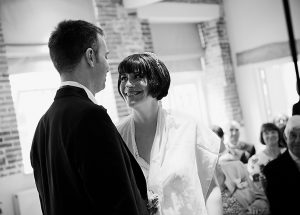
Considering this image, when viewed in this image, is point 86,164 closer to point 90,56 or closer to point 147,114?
point 90,56

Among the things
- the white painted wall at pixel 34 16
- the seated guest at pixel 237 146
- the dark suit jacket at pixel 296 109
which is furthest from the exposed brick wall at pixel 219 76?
the dark suit jacket at pixel 296 109

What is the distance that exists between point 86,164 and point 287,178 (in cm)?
54

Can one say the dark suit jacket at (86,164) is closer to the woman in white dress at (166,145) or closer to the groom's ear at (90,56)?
the groom's ear at (90,56)

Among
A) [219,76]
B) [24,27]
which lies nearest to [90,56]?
[24,27]

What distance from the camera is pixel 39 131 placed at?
51.8 inches

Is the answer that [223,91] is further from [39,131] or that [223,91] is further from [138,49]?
[39,131]

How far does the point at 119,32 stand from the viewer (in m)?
6.11

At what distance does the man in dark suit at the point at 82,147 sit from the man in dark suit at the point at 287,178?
16.9 inches

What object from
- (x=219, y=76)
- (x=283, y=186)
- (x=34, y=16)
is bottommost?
(x=283, y=186)

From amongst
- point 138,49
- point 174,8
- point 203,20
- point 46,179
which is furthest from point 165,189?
point 203,20

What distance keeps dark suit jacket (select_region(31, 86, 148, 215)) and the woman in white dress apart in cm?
38

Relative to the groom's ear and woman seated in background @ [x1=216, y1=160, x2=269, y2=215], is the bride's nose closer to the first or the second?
the groom's ear

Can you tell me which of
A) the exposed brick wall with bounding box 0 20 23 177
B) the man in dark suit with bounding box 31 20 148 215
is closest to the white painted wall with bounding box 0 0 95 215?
the exposed brick wall with bounding box 0 20 23 177

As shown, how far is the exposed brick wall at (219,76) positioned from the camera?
23.2 ft
